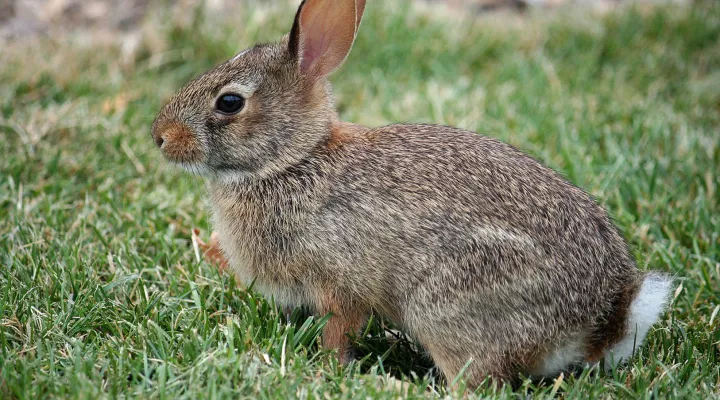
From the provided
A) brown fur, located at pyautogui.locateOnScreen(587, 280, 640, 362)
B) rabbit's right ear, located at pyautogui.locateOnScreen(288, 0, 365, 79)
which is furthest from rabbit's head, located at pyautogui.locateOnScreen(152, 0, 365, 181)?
brown fur, located at pyautogui.locateOnScreen(587, 280, 640, 362)

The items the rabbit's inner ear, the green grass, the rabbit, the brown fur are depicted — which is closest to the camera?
the green grass

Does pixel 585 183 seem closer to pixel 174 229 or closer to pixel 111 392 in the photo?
pixel 174 229

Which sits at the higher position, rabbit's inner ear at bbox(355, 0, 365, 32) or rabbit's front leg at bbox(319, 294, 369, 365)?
rabbit's inner ear at bbox(355, 0, 365, 32)

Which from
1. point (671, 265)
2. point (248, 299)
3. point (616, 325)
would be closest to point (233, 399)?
point (248, 299)

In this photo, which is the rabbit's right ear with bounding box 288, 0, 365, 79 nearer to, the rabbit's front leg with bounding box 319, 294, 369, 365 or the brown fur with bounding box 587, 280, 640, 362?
the rabbit's front leg with bounding box 319, 294, 369, 365

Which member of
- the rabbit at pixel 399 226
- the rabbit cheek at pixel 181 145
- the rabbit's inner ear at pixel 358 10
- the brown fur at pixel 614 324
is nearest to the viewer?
the rabbit at pixel 399 226

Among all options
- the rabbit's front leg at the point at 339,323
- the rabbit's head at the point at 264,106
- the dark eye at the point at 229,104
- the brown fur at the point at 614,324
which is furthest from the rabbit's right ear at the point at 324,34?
the brown fur at the point at 614,324

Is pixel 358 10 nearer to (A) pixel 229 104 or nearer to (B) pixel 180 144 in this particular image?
(A) pixel 229 104

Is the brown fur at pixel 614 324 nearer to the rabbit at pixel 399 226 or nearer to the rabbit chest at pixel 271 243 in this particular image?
the rabbit at pixel 399 226
